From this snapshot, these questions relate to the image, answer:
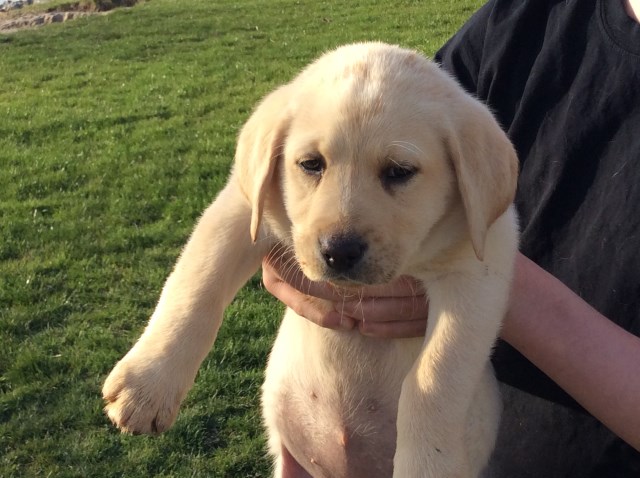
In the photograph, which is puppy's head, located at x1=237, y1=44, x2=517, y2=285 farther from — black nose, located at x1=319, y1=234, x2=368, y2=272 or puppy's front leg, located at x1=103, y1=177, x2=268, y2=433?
puppy's front leg, located at x1=103, y1=177, x2=268, y2=433

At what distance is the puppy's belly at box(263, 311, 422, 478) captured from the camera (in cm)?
238

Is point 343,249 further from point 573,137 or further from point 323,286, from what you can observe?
point 573,137

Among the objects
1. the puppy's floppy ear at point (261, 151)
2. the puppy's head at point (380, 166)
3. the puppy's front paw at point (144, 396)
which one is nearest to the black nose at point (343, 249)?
the puppy's head at point (380, 166)

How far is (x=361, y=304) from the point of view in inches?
88.3

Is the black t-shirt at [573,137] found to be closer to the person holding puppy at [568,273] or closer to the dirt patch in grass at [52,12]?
the person holding puppy at [568,273]

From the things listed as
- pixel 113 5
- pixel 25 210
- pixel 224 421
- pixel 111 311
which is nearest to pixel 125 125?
pixel 25 210

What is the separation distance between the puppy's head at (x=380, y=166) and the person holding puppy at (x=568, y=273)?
261 mm

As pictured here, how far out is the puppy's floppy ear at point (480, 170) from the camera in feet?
6.70

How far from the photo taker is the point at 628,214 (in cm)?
216

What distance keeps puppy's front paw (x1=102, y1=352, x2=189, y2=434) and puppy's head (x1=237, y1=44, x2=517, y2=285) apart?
480mm

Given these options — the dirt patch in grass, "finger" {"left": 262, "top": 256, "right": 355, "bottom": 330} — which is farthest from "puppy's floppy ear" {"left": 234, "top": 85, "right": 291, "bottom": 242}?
the dirt patch in grass

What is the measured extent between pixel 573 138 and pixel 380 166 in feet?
2.09

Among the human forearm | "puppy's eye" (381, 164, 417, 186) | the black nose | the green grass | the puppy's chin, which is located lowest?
the green grass

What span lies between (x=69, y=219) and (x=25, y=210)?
49 cm
